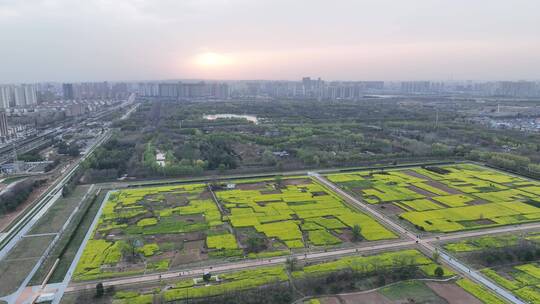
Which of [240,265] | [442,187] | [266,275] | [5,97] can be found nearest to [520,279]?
[266,275]

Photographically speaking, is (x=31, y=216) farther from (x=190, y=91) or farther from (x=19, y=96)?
(x=190, y=91)

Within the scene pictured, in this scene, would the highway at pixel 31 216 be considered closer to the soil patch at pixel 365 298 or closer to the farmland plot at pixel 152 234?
the farmland plot at pixel 152 234

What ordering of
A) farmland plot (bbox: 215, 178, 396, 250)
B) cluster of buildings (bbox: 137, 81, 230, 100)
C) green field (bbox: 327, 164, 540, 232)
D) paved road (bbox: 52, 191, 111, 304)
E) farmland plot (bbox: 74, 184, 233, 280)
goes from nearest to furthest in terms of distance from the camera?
1. paved road (bbox: 52, 191, 111, 304)
2. farmland plot (bbox: 74, 184, 233, 280)
3. farmland plot (bbox: 215, 178, 396, 250)
4. green field (bbox: 327, 164, 540, 232)
5. cluster of buildings (bbox: 137, 81, 230, 100)

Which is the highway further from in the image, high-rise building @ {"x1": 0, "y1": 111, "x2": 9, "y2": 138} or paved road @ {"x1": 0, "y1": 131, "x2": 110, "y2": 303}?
high-rise building @ {"x1": 0, "y1": 111, "x2": 9, "y2": 138}

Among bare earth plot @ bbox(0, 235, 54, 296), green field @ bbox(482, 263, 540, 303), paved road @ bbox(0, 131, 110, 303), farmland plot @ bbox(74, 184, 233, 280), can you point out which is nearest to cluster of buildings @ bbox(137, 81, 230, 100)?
paved road @ bbox(0, 131, 110, 303)

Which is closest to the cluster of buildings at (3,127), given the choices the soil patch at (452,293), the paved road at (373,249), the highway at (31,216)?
the highway at (31,216)
